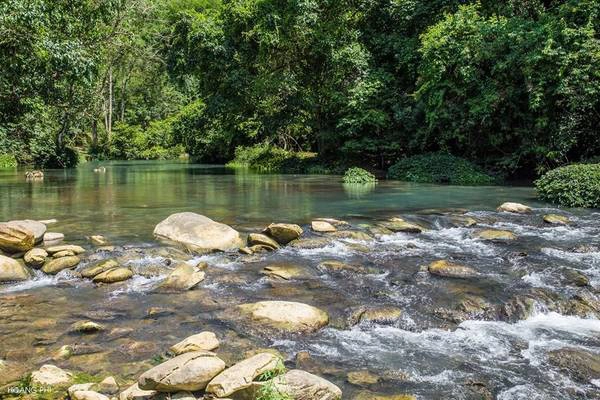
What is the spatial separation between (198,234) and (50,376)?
16.7 feet

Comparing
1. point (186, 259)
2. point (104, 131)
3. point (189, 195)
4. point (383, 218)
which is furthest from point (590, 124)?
point (104, 131)

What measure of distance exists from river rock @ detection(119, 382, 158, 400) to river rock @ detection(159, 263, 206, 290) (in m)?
2.81

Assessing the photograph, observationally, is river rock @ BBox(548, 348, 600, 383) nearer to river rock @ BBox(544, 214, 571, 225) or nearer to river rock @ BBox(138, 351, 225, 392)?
river rock @ BBox(138, 351, 225, 392)

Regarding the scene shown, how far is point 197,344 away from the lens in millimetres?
4684

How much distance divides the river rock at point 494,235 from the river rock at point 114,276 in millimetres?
6624

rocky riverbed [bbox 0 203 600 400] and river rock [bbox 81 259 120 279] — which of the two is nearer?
rocky riverbed [bbox 0 203 600 400]

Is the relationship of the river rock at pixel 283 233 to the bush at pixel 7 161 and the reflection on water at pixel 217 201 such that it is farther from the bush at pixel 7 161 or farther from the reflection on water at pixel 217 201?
the bush at pixel 7 161

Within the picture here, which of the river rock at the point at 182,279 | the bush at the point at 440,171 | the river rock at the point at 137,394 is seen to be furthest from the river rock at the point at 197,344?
the bush at the point at 440,171

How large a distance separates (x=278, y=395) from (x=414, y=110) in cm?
2342

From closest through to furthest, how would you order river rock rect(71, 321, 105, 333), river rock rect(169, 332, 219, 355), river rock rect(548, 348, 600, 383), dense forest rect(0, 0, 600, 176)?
river rock rect(548, 348, 600, 383) → river rock rect(169, 332, 219, 355) → river rock rect(71, 321, 105, 333) → dense forest rect(0, 0, 600, 176)

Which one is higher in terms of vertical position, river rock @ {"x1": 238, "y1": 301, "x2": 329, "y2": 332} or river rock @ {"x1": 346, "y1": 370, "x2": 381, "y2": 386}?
river rock @ {"x1": 238, "y1": 301, "x2": 329, "y2": 332}

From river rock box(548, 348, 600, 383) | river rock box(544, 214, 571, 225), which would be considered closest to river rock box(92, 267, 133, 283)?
river rock box(548, 348, 600, 383)

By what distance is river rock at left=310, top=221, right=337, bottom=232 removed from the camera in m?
10.2

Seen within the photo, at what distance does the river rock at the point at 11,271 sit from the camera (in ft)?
22.7
